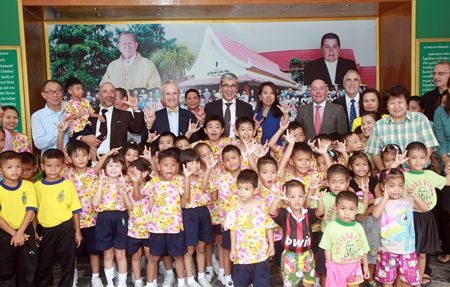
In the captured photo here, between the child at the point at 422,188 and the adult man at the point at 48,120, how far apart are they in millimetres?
3448

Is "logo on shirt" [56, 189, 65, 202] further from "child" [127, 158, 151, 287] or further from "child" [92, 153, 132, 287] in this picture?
"child" [127, 158, 151, 287]

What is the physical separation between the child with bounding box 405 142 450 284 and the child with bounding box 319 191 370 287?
27.1 inches

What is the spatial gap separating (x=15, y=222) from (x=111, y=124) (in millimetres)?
1678

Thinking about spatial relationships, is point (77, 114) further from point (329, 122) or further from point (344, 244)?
point (344, 244)

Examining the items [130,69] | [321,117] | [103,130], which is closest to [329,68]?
[321,117]

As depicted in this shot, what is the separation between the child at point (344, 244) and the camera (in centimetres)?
386

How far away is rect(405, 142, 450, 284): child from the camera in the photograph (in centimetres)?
427

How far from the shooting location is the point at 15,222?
4195 millimetres

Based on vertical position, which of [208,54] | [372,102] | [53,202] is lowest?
[53,202]

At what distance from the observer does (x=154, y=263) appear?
4.52m

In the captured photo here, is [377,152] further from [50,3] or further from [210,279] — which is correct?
[50,3]

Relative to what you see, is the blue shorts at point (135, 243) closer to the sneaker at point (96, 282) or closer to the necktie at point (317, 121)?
the sneaker at point (96, 282)

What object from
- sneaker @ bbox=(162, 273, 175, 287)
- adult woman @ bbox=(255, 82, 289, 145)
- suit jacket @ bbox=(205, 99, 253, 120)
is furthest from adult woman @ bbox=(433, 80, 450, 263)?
sneaker @ bbox=(162, 273, 175, 287)

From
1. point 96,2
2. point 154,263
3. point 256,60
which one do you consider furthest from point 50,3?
point 154,263
